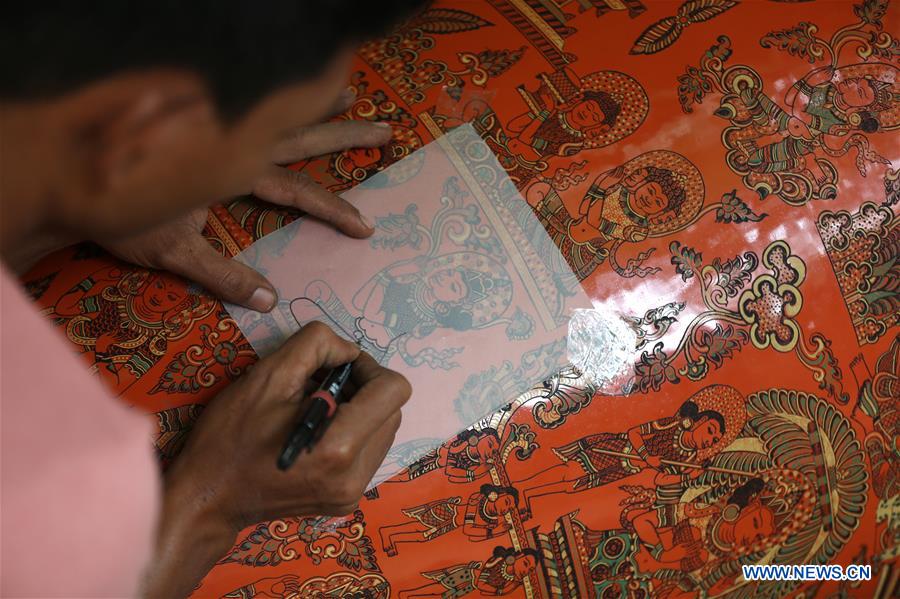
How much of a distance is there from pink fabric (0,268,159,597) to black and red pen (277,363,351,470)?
1.05 feet

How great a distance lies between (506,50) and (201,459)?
2.61 ft

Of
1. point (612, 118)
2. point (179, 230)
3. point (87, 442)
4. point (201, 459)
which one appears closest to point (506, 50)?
point (612, 118)

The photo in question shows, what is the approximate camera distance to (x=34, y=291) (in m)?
1.13

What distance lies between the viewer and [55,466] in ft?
1.83

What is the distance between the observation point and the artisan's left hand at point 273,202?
1.08m

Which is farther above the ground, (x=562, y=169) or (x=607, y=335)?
(x=562, y=169)

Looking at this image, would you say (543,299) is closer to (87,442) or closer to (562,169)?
(562,169)

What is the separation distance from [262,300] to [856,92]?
973 millimetres

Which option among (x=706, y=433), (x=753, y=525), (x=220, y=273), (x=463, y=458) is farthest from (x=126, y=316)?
(x=753, y=525)

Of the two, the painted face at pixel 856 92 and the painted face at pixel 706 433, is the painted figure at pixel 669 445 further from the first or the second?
the painted face at pixel 856 92

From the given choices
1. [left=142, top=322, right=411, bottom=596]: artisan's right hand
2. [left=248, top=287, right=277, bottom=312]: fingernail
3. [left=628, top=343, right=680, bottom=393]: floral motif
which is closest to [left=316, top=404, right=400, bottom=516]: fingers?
[left=142, top=322, right=411, bottom=596]: artisan's right hand

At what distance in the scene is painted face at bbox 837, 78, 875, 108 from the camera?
1.25 m

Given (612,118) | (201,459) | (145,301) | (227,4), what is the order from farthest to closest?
(612,118), (145,301), (201,459), (227,4)

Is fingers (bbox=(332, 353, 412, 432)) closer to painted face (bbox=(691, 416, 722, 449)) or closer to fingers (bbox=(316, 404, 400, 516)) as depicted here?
fingers (bbox=(316, 404, 400, 516))
